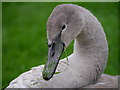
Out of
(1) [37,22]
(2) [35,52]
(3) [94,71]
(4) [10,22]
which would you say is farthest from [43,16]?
(3) [94,71]

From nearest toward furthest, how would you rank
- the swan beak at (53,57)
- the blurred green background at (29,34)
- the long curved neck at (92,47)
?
the swan beak at (53,57)
the long curved neck at (92,47)
the blurred green background at (29,34)

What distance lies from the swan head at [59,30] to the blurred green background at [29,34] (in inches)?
66.9

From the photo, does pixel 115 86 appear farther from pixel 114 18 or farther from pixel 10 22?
pixel 10 22

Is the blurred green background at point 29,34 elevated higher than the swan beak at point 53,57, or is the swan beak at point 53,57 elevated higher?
the swan beak at point 53,57

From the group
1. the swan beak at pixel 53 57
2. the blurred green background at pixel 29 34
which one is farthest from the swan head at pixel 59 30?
the blurred green background at pixel 29 34

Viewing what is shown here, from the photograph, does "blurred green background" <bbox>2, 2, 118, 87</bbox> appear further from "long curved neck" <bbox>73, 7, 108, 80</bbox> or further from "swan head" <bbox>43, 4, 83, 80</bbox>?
"swan head" <bbox>43, 4, 83, 80</bbox>

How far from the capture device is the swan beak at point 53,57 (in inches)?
64.0

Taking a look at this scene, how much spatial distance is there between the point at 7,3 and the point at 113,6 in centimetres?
189

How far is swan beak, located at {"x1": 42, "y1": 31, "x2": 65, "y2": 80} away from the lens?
162 centimetres

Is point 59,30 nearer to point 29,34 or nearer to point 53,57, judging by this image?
point 53,57

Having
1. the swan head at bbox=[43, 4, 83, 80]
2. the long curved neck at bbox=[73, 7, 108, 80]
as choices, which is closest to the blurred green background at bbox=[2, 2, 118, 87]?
the long curved neck at bbox=[73, 7, 108, 80]

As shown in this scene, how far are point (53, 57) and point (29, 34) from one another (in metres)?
2.59

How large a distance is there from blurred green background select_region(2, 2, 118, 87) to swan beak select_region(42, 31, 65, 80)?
1709mm

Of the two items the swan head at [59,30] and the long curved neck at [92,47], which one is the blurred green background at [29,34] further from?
the swan head at [59,30]
